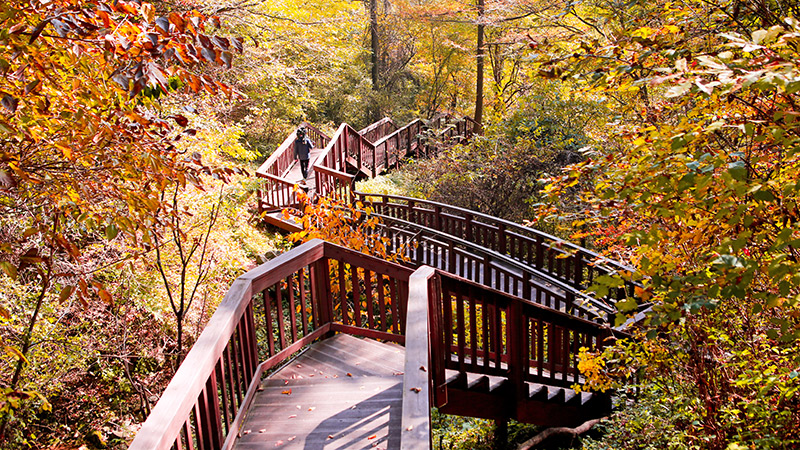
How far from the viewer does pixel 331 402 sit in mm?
4113

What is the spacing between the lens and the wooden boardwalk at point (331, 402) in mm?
3643

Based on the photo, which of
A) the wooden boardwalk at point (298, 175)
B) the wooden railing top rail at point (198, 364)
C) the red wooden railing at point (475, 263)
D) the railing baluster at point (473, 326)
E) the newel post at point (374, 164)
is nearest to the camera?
the wooden railing top rail at point (198, 364)

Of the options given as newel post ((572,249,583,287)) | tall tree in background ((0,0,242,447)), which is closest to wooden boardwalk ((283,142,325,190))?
newel post ((572,249,583,287))

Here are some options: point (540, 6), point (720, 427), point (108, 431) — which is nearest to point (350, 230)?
point (108, 431)

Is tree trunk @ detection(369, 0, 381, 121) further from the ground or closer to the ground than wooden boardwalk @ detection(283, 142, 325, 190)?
further from the ground

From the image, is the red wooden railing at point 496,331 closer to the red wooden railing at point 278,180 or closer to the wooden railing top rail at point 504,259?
the wooden railing top rail at point 504,259

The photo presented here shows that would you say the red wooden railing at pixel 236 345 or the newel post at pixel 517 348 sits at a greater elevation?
the red wooden railing at pixel 236 345

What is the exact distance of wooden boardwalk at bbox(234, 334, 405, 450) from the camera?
364 centimetres

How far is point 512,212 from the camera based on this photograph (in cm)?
1377

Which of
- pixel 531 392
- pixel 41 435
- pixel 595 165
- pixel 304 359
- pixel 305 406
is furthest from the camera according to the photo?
pixel 41 435

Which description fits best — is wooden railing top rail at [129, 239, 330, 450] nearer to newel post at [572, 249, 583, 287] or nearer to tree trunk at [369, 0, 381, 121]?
newel post at [572, 249, 583, 287]

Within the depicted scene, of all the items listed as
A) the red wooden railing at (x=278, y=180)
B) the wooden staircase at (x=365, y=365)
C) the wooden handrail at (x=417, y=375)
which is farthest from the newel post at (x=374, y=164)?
the wooden handrail at (x=417, y=375)

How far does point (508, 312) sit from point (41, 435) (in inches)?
247

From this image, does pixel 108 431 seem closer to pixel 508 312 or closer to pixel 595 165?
pixel 508 312
